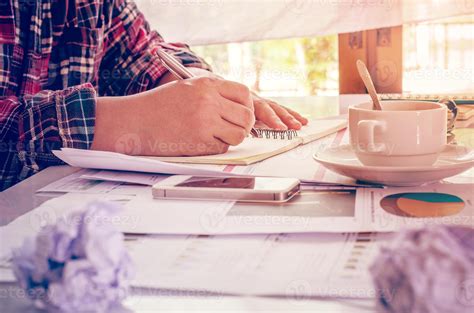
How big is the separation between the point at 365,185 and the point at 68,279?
0.37 meters

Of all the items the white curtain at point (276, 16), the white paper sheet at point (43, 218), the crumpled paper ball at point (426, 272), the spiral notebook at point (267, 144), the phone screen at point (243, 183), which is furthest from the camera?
the white curtain at point (276, 16)

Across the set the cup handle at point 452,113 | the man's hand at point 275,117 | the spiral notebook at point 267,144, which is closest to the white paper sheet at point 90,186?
the spiral notebook at point 267,144

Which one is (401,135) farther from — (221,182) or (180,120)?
(180,120)

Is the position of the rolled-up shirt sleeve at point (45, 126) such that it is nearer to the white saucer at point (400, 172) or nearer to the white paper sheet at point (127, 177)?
the white paper sheet at point (127, 177)

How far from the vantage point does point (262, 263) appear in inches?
17.7

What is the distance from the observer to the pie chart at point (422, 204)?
55 centimetres

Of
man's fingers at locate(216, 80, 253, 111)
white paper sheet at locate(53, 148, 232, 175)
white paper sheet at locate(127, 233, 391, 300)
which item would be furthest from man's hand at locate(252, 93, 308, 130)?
white paper sheet at locate(127, 233, 391, 300)

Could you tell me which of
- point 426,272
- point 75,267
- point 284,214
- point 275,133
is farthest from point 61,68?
point 426,272

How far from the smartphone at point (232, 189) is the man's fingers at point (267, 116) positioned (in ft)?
1.08

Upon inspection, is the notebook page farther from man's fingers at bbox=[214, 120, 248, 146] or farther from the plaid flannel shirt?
the plaid flannel shirt

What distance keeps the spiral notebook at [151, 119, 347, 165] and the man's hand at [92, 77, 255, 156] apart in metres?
0.03

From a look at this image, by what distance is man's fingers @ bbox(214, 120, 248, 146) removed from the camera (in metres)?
0.82

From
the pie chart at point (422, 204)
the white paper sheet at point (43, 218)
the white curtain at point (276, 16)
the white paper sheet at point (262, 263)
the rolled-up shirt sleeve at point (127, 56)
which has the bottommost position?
the white paper sheet at point (262, 263)

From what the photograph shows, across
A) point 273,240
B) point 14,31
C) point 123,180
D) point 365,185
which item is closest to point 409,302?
point 273,240
